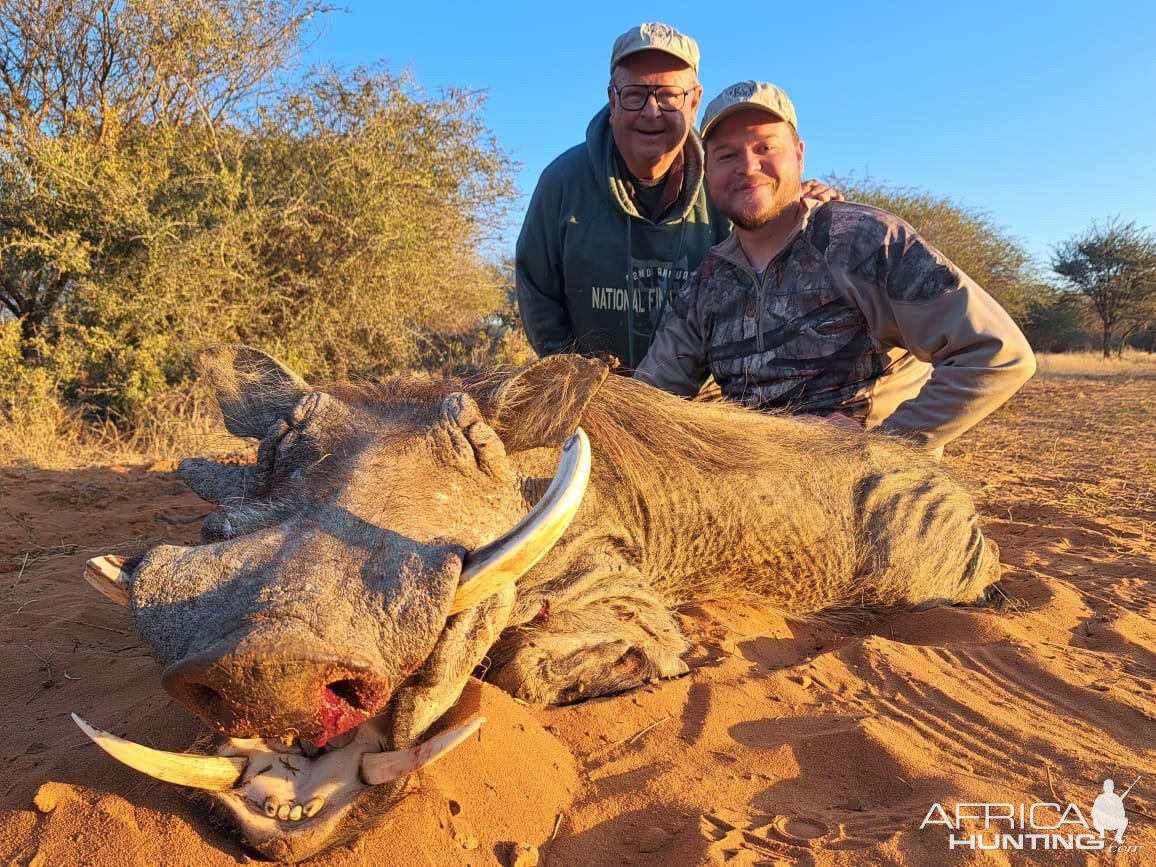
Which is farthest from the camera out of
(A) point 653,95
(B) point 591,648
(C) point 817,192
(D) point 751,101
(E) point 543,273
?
(E) point 543,273

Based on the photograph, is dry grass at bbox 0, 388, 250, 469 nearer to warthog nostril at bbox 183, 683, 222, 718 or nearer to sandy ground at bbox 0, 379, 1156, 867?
sandy ground at bbox 0, 379, 1156, 867

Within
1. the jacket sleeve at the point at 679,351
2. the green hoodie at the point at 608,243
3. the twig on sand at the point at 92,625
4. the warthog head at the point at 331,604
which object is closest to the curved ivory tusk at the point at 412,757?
the warthog head at the point at 331,604

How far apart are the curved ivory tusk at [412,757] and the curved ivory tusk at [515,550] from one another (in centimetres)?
23

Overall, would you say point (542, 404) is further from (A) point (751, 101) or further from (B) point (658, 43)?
(B) point (658, 43)

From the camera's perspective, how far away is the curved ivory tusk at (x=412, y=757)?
1.52 metres

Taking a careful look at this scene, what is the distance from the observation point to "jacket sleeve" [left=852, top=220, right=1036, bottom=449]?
3.10 m

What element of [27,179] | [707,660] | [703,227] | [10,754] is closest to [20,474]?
[27,179]

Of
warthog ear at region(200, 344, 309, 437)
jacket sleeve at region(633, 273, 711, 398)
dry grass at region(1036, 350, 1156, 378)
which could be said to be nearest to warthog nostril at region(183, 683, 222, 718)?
warthog ear at region(200, 344, 309, 437)

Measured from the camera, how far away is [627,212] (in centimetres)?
471

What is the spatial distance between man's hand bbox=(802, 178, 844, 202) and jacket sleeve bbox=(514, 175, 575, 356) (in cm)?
167

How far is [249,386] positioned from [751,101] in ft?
7.92

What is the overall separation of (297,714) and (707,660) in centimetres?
140

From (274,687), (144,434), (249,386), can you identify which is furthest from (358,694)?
(144,434)

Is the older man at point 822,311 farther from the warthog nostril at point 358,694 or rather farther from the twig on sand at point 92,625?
the twig on sand at point 92,625
